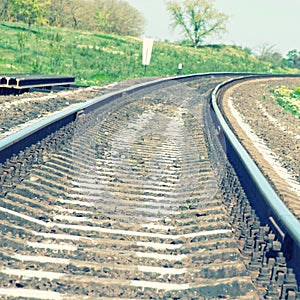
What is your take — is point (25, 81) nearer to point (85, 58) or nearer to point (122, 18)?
point (85, 58)

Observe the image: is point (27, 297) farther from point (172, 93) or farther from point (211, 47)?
point (211, 47)

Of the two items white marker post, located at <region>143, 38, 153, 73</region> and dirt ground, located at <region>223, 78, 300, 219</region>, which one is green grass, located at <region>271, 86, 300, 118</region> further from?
white marker post, located at <region>143, 38, 153, 73</region>

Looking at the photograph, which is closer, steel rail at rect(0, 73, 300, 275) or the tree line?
steel rail at rect(0, 73, 300, 275)

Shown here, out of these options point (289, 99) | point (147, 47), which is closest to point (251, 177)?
point (289, 99)

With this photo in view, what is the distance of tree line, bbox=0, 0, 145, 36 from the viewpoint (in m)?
49.3

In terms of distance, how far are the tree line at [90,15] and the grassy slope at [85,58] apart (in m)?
5.53

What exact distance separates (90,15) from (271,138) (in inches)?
2029

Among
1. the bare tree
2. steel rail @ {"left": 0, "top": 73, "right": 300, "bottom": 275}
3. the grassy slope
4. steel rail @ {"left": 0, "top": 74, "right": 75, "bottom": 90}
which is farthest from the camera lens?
the bare tree

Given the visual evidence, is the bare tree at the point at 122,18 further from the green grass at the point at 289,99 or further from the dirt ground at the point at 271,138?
the dirt ground at the point at 271,138

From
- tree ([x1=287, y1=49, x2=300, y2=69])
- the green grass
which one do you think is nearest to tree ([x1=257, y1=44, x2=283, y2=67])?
tree ([x1=287, y1=49, x2=300, y2=69])

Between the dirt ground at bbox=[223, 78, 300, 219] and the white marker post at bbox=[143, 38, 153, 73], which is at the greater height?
the white marker post at bbox=[143, 38, 153, 73]

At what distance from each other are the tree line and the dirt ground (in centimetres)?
2724

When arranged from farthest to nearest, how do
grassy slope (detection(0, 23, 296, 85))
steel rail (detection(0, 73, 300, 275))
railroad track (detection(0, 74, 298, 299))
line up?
grassy slope (detection(0, 23, 296, 85)), steel rail (detection(0, 73, 300, 275)), railroad track (detection(0, 74, 298, 299))

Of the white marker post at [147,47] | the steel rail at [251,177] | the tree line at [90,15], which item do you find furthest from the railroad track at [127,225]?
the tree line at [90,15]
